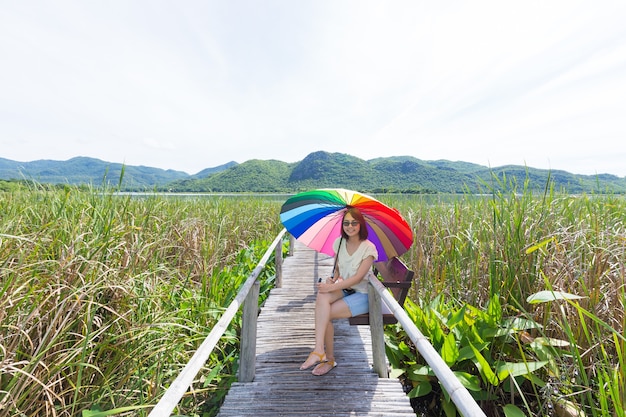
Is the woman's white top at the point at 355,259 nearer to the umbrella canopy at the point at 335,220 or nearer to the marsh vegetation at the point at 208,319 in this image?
the umbrella canopy at the point at 335,220

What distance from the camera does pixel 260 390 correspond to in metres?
2.15

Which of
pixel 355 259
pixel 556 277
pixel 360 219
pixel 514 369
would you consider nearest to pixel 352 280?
pixel 355 259

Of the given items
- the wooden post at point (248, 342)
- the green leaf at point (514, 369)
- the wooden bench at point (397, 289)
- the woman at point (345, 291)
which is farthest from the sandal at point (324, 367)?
the green leaf at point (514, 369)

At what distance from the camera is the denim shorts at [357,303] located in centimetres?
243

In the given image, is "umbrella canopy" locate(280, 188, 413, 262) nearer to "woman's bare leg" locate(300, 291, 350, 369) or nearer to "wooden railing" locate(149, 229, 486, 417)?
"wooden railing" locate(149, 229, 486, 417)

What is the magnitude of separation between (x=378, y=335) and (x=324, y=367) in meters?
0.48

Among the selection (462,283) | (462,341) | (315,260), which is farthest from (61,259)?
(315,260)

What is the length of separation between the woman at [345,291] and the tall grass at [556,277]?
3.25ft

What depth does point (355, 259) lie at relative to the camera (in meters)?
2.53

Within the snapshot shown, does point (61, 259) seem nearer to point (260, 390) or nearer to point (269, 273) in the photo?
point (260, 390)

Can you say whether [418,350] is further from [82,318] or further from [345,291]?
[82,318]

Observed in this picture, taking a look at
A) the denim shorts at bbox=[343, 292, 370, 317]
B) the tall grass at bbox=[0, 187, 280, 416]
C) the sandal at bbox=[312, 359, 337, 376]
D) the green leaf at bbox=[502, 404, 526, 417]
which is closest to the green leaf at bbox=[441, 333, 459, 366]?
the green leaf at bbox=[502, 404, 526, 417]

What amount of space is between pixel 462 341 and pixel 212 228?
14.6 ft

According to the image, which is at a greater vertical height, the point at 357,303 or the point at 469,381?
the point at 357,303
